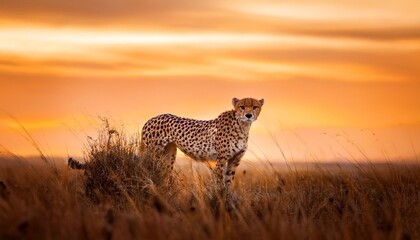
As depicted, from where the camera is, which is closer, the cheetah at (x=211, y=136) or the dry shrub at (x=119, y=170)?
the dry shrub at (x=119, y=170)

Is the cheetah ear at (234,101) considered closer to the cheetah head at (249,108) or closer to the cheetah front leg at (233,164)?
the cheetah head at (249,108)

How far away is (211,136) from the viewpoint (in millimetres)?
12453

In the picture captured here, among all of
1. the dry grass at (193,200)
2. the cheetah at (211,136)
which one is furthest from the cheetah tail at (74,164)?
the cheetah at (211,136)

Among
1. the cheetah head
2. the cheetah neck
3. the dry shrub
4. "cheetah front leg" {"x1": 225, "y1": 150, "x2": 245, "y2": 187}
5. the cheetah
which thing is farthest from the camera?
"cheetah front leg" {"x1": 225, "y1": 150, "x2": 245, "y2": 187}

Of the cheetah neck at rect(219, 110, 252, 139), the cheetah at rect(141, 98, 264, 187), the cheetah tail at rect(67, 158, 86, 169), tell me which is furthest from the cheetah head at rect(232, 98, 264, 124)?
the cheetah tail at rect(67, 158, 86, 169)

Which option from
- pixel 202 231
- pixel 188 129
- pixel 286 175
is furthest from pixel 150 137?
pixel 202 231

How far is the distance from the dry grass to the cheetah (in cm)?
89

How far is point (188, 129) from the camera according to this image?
1256 cm

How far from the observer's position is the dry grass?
5625 mm

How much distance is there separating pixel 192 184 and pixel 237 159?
2659mm

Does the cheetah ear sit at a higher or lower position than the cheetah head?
higher

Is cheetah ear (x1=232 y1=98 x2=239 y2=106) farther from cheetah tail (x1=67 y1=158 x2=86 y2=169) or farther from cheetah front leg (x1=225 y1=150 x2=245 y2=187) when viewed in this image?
cheetah tail (x1=67 y1=158 x2=86 y2=169)

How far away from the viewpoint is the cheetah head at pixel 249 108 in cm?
1185

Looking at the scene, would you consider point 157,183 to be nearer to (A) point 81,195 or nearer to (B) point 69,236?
(A) point 81,195
